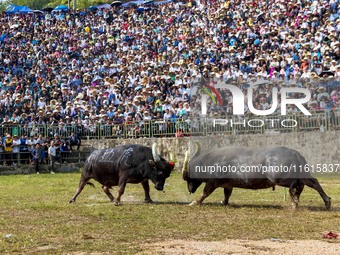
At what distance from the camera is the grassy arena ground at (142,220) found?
1144 cm

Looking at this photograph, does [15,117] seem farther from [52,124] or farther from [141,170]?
[141,170]

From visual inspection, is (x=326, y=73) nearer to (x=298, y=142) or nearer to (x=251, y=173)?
(x=298, y=142)

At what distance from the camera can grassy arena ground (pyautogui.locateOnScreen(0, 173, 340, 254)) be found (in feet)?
37.5

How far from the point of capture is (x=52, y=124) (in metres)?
33.2

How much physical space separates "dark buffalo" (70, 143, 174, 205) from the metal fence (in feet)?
12.6

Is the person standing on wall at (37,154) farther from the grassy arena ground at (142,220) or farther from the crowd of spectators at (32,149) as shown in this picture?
the grassy arena ground at (142,220)

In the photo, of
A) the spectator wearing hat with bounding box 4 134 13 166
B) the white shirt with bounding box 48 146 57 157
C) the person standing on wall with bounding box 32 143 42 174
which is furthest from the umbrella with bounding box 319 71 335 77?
the spectator wearing hat with bounding box 4 134 13 166

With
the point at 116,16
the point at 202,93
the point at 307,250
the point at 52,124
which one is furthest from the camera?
the point at 116,16

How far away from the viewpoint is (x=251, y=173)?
1653 centimetres

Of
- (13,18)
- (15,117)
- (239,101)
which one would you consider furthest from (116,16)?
(239,101)

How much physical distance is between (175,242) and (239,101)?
28.7 feet

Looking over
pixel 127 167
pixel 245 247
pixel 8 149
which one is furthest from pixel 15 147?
pixel 245 247

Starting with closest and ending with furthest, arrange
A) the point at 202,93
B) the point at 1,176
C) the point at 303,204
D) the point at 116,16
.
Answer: the point at 303,204 → the point at 202,93 → the point at 1,176 → the point at 116,16

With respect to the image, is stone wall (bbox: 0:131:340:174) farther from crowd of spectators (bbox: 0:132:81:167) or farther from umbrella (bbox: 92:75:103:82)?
umbrella (bbox: 92:75:103:82)
